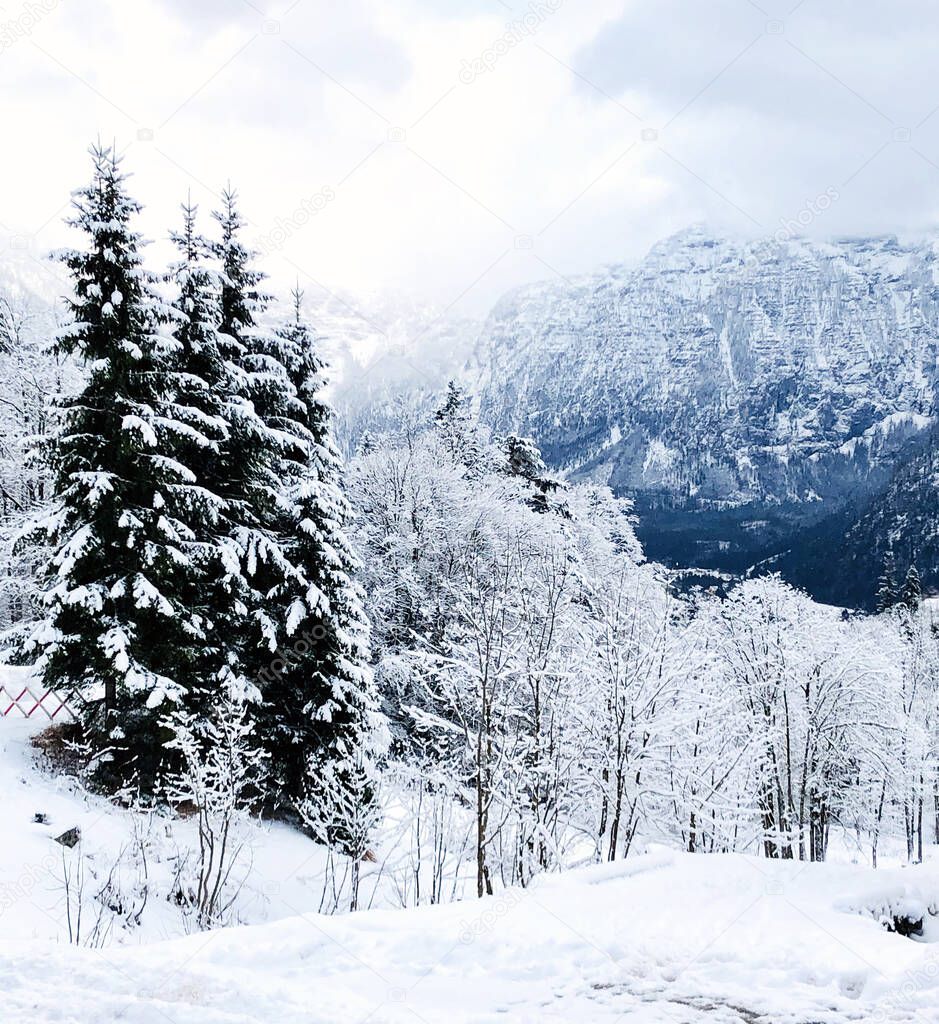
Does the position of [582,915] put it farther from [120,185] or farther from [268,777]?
[120,185]

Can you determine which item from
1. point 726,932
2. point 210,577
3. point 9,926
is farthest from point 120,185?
point 726,932

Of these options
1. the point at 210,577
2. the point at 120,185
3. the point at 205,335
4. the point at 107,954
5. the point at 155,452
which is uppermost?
the point at 120,185

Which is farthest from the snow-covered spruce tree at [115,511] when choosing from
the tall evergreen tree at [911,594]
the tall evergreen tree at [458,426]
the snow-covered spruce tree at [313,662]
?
the tall evergreen tree at [911,594]

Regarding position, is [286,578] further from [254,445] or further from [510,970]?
[510,970]

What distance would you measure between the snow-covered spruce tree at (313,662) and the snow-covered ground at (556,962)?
875 cm

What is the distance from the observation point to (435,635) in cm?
2522

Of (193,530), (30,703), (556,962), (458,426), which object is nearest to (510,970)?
(556,962)

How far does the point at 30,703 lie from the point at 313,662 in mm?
8749

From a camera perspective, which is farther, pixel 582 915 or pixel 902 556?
pixel 902 556

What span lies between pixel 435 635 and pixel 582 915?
63.7 ft

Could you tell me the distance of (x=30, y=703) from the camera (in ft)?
57.8

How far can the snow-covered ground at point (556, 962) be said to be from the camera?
14.4ft

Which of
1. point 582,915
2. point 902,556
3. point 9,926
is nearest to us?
point 582,915

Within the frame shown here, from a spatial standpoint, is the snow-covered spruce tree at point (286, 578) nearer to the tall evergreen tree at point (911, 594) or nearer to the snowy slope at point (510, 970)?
the snowy slope at point (510, 970)
